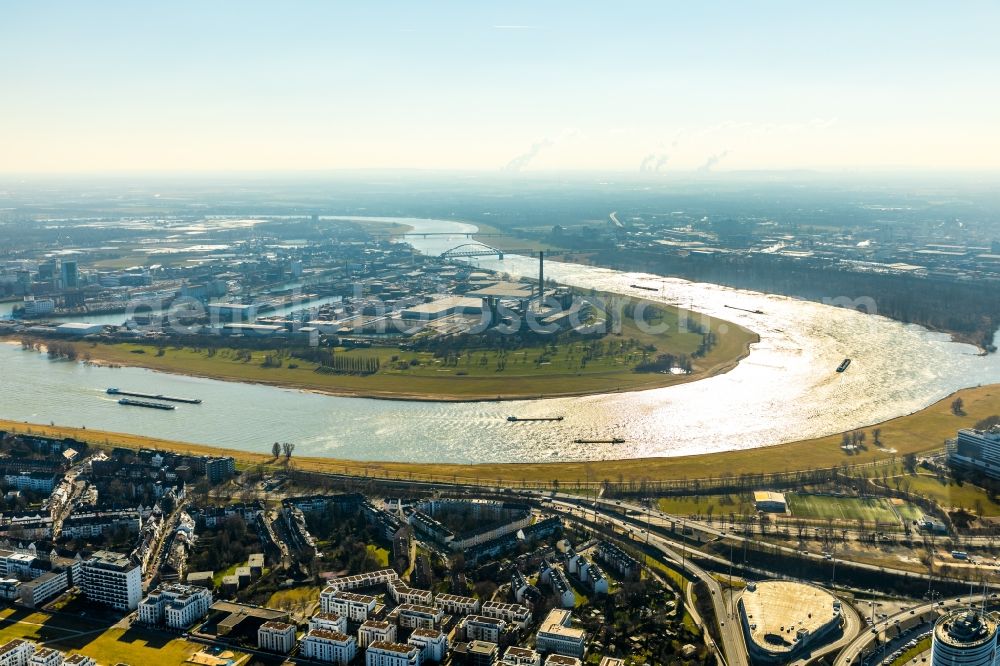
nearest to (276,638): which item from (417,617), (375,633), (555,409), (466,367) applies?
(375,633)

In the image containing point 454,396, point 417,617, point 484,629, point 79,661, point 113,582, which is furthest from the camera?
point 454,396

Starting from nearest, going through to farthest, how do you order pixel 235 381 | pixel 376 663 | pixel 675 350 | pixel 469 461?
pixel 376 663, pixel 469 461, pixel 235 381, pixel 675 350

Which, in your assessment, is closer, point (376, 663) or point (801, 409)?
point (376, 663)

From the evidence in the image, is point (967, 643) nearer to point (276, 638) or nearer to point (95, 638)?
point (276, 638)

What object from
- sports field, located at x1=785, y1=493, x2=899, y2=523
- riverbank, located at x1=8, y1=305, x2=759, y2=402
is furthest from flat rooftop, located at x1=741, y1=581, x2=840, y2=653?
riverbank, located at x1=8, y1=305, x2=759, y2=402

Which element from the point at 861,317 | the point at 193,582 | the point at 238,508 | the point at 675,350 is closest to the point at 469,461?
the point at 238,508

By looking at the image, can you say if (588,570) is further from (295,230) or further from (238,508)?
(295,230)
